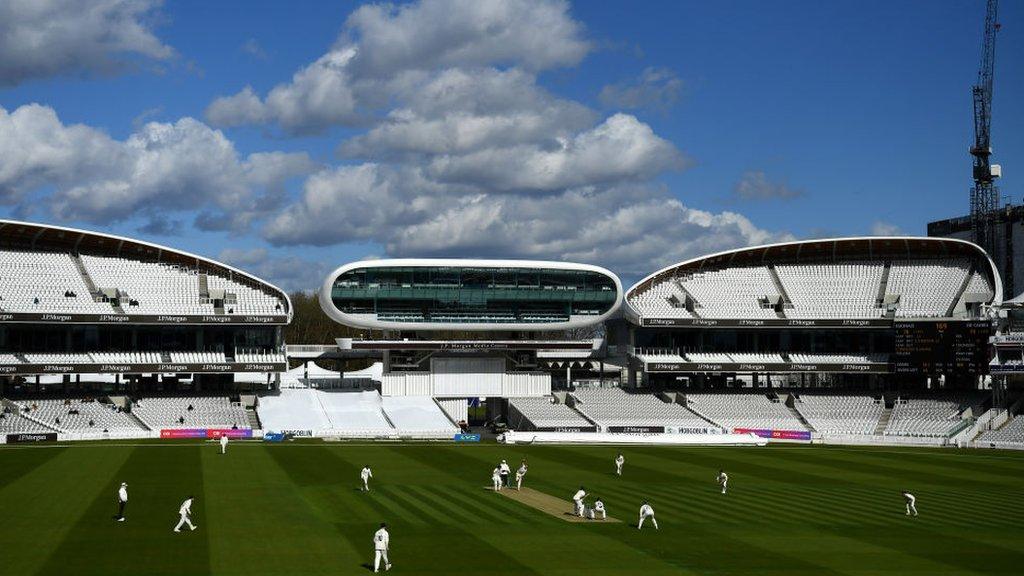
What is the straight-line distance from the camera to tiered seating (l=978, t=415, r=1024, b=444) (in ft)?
270

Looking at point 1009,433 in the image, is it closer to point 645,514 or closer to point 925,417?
point 925,417

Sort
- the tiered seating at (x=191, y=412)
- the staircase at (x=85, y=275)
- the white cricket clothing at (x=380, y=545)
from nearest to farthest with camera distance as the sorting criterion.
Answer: the white cricket clothing at (x=380, y=545) < the tiered seating at (x=191, y=412) < the staircase at (x=85, y=275)

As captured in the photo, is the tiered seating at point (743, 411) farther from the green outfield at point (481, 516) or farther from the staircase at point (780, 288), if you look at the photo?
the green outfield at point (481, 516)

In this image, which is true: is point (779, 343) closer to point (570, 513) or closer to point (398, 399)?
point (398, 399)

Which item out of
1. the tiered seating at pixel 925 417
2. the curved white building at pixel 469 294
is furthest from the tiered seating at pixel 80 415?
the tiered seating at pixel 925 417

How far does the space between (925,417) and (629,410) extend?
80.6 feet

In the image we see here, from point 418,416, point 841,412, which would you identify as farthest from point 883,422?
point 418,416

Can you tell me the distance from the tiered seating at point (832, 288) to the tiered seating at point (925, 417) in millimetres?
8976

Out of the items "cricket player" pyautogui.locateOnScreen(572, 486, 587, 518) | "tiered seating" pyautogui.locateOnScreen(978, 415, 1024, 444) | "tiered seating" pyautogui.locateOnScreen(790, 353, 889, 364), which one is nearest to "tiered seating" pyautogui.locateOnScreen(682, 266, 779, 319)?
"tiered seating" pyautogui.locateOnScreen(790, 353, 889, 364)

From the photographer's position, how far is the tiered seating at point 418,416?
85.2m

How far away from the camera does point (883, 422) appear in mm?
93688

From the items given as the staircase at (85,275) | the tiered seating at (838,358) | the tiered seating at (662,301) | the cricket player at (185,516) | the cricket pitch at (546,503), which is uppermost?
the staircase at (85,275)

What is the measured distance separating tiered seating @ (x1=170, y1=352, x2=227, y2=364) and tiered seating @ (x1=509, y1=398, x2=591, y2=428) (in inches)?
974

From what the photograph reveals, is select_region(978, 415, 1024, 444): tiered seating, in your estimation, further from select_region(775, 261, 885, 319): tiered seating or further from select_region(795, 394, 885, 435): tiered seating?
select_region(775, 261, 885, 319): tiered seating
